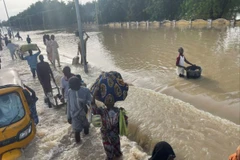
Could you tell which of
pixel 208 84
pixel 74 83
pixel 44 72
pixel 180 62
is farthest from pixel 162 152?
pixel 180 62

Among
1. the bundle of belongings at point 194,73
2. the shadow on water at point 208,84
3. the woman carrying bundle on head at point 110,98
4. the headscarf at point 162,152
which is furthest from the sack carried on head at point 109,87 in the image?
the bundle of belongings at point 194,73

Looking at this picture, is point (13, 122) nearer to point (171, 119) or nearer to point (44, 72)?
point (44, 72)

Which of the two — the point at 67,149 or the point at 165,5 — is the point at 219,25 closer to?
the point at 165,5

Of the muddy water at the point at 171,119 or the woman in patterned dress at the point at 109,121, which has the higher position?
the woman in patterned dress at the point at 109,121

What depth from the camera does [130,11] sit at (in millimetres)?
52500

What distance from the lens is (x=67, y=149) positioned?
5266 mm

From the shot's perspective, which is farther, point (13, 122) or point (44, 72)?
point (44, 72)

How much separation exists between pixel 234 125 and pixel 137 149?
2808 mm

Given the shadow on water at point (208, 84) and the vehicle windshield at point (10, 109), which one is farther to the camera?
the shadow on water at point (208, 84)

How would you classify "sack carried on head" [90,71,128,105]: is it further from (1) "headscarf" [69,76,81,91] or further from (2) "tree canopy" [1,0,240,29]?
(2) "tree canopy" [1,0,240,29]

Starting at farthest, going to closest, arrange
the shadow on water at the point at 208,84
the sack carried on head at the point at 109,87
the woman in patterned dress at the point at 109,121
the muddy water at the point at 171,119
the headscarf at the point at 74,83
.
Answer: the shadow on water at the point at 208,84 < the muddy water at the point at 171,119 < the headscarf at the point at 74,83 < the woman in patterned dress at the point at 109,121 < the sack carried on head at the point at 109,87

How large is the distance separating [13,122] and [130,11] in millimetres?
51466

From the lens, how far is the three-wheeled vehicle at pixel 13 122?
4.18 meters

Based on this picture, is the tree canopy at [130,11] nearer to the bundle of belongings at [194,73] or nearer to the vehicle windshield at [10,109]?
the bundle of belongings at [194,73]
